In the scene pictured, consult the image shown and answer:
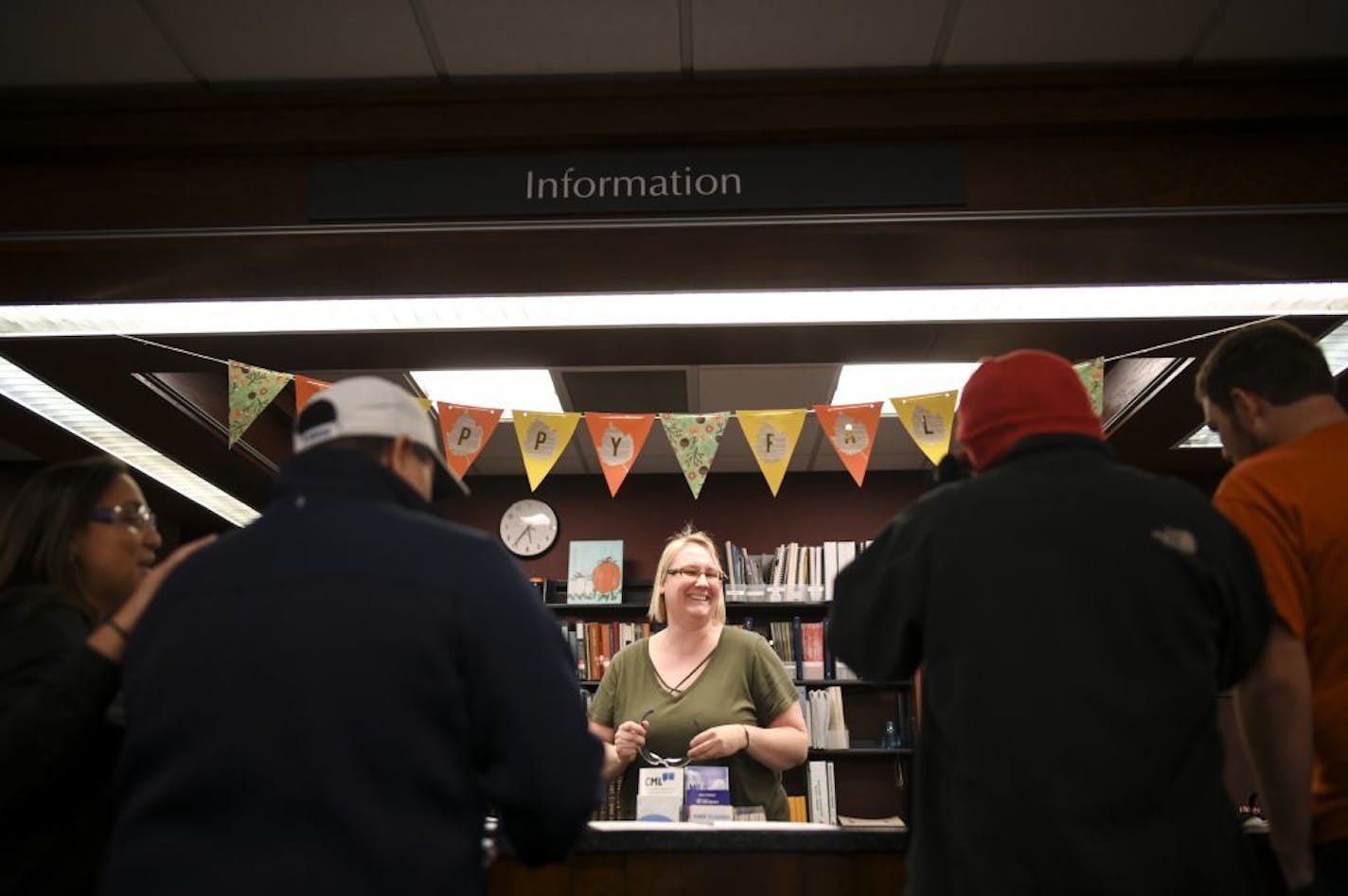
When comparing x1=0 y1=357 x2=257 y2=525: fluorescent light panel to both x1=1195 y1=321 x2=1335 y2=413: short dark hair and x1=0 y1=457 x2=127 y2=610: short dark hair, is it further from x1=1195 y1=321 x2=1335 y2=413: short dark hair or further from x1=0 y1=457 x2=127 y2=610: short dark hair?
x1=1195 y1=321 x2=1335 y2=413: short dark hair

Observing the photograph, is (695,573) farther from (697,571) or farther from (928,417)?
(928,417)

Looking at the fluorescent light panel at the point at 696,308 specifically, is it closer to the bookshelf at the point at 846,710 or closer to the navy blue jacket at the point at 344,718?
the navy blue jacket at the point at 344,718

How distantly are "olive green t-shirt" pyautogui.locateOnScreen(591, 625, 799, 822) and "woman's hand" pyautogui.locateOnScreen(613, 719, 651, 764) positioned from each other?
0.17 ft

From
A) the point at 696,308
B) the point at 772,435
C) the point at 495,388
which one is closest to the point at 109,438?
the point at 495,388

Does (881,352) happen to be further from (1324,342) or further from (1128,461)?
(1128,461)

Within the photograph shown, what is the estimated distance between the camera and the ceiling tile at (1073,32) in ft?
8.00

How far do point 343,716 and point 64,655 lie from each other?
67cm

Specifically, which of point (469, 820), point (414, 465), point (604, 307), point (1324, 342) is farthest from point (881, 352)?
point (469, 820)

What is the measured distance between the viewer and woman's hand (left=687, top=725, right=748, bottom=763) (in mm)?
2635

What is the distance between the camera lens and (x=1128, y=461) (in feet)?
18.7

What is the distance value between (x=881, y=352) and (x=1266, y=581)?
2.45 meters

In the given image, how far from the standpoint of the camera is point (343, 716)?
42.7 inches

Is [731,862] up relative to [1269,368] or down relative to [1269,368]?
down

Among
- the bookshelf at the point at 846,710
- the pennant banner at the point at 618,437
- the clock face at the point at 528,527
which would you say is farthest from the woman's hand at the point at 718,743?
the clock face at the point at 528,527
